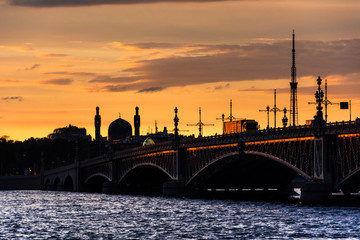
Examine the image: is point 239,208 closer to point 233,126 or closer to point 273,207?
point 273,207

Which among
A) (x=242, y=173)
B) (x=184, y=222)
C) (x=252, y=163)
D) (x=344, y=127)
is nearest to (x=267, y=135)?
(x=344, y=127)

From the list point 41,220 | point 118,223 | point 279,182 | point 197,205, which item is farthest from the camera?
point 279,182

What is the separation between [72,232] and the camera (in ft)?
253

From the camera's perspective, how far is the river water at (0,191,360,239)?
241 ft

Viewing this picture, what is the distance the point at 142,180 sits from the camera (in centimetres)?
18512

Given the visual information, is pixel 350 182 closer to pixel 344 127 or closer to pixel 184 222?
pixel 344 127

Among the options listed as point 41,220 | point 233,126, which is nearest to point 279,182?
point 233,126

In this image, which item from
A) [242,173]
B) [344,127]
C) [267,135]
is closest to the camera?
[344,127]

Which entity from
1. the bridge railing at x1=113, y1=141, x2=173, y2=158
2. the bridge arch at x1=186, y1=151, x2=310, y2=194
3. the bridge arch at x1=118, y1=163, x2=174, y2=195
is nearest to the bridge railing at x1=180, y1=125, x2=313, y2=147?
the bridge arch at x1=186, y1=151, x2=310, y2=194

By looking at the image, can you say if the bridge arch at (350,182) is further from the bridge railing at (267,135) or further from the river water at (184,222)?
the bridge railing at (267,135)

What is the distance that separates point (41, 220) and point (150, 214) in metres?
13.0

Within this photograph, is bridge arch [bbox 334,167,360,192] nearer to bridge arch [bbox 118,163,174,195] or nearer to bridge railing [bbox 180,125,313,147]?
bridge railing [bbox 180,125,313,147]

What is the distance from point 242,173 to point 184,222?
57066mm

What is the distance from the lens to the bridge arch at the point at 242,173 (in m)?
132
